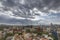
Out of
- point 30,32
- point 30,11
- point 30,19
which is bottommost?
point 30,32

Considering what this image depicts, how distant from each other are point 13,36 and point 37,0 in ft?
2.13

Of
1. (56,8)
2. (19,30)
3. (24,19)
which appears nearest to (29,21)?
(24,19)

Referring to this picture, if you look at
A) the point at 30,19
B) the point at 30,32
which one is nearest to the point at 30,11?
the point at 30,19

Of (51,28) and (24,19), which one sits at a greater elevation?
(24,19)

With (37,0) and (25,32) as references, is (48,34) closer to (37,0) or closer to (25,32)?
(25,32)

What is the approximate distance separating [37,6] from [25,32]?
0.44 meters

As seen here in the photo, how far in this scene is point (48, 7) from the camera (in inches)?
69.0

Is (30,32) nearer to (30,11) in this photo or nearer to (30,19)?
(30,19)

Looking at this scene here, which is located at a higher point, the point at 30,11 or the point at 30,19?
the point at 30,11

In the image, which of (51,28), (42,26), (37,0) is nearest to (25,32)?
(42,26)

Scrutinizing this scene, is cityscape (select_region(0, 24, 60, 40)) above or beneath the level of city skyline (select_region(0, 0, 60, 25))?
beneath

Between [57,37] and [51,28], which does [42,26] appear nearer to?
[51,28]

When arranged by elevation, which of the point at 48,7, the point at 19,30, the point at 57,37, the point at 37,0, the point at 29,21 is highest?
the point at 37,0

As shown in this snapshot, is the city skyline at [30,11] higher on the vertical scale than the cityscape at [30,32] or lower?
higher
